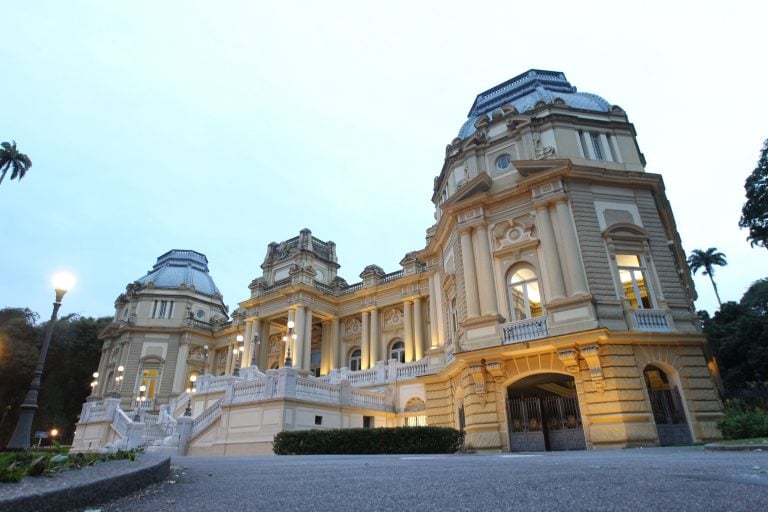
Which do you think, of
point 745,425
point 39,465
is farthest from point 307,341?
point 39,465

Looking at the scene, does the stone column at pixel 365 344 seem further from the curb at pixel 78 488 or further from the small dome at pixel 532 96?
A: the curb at pixel 78 488

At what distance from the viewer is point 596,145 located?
20.5m

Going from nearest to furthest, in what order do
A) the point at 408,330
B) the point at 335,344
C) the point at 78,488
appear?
the point at 78,488
the point at 408,330
the point at 335,344

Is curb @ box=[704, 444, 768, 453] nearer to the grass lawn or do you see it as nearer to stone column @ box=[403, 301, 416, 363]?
the grass lawn

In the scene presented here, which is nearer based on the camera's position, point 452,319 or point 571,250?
point 571,250

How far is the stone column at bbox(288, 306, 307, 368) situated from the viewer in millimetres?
32594

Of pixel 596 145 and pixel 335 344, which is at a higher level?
pixel 596 145

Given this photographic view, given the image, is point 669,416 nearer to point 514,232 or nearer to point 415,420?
point 514,232

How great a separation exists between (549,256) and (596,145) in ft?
23.4

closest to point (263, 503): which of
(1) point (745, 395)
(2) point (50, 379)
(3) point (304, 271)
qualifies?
(1) point (745, 395)

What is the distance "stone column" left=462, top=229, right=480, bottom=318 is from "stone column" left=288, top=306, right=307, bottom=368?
58.8ft

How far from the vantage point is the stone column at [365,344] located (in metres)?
33.2

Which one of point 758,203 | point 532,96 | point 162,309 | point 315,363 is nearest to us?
point 532,96

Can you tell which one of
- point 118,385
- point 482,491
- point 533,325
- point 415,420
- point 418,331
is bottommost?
point 482,491
